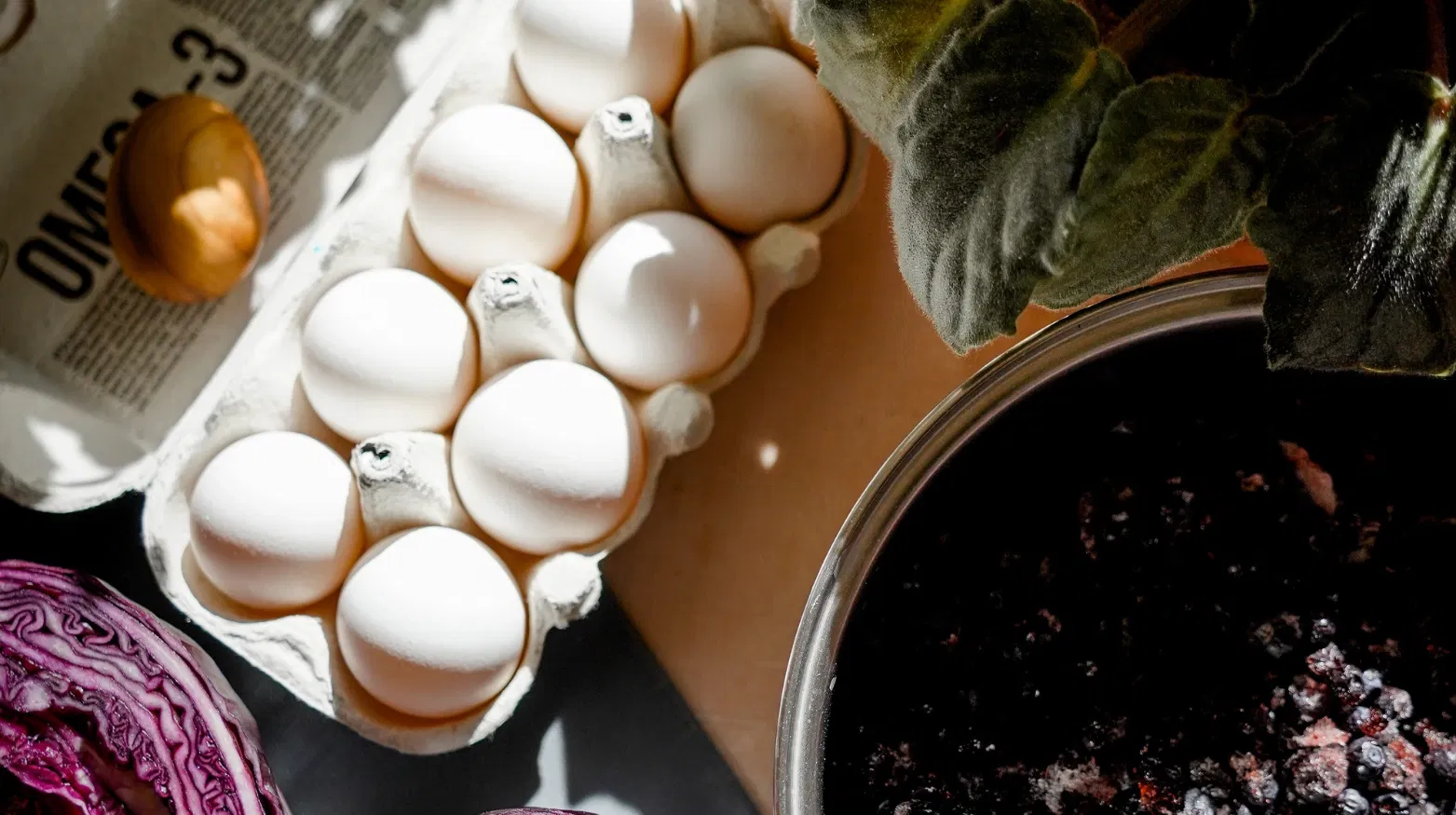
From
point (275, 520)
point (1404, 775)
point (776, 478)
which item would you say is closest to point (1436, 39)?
point (1404, 775)

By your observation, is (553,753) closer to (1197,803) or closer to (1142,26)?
(1197,803)

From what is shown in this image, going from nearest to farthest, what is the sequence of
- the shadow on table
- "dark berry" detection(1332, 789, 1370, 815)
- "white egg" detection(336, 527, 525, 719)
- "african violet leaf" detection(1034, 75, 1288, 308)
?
"african violet leaf" detection(1034, 75, 1288, 308), "dark berry" detection(1332, 789, 1370, 815), "white egg" detection(336, 527, 525, 719), the shadow on table

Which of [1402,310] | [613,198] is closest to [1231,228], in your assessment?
[1402,310]

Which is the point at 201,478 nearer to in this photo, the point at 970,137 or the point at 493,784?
the point at 493,784

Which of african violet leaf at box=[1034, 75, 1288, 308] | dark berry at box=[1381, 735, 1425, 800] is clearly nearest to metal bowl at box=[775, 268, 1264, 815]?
african violet leaf at box=[1034, 75, 1288, 308]

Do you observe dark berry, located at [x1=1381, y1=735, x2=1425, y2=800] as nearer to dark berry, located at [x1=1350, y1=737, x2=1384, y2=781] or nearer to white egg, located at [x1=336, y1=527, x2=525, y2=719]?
dark berry, located at [x1=1350, y1=737, x2=1384, y2=781]

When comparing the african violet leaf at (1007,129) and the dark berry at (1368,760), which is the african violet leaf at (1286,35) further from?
the dark berry at (1368,760)

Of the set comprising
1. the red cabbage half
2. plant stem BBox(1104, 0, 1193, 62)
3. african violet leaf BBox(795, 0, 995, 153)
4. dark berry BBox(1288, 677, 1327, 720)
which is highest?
african violet leaf BBox(795, 0, 995, 153)
